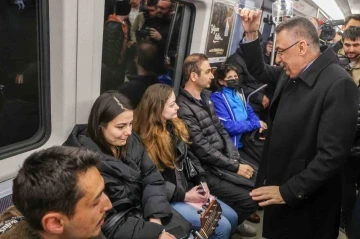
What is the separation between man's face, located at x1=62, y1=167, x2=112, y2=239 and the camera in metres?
1.21

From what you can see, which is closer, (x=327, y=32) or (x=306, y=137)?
(x=306, y=137)

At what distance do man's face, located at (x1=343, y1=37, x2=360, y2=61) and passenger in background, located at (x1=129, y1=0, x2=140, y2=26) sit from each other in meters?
1.96

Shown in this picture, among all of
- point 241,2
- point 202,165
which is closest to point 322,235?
point 202,165

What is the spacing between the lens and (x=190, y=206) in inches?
98.5

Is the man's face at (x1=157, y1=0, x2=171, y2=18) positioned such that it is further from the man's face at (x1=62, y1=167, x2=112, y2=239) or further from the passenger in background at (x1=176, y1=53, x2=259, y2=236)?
the man's face at (x1=62, y1=167, x2=112, y2=239)

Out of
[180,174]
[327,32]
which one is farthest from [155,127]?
[327,32]

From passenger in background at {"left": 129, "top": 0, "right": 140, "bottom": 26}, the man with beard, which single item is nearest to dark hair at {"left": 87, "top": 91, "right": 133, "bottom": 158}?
passenger in background at {"left": 129, "top": 0, "right": 140, "bottom": 26}

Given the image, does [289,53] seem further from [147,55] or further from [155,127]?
[147,55]

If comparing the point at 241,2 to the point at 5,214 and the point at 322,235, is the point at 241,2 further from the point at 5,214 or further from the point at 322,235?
the point at 5,214

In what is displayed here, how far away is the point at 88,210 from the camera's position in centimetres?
123

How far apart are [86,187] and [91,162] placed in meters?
0.11

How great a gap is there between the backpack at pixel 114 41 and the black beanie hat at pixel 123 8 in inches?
2.5

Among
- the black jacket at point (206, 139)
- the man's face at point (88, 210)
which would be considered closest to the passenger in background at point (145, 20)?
the black jacket at point (206, 139)

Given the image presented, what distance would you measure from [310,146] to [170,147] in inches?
42.4
